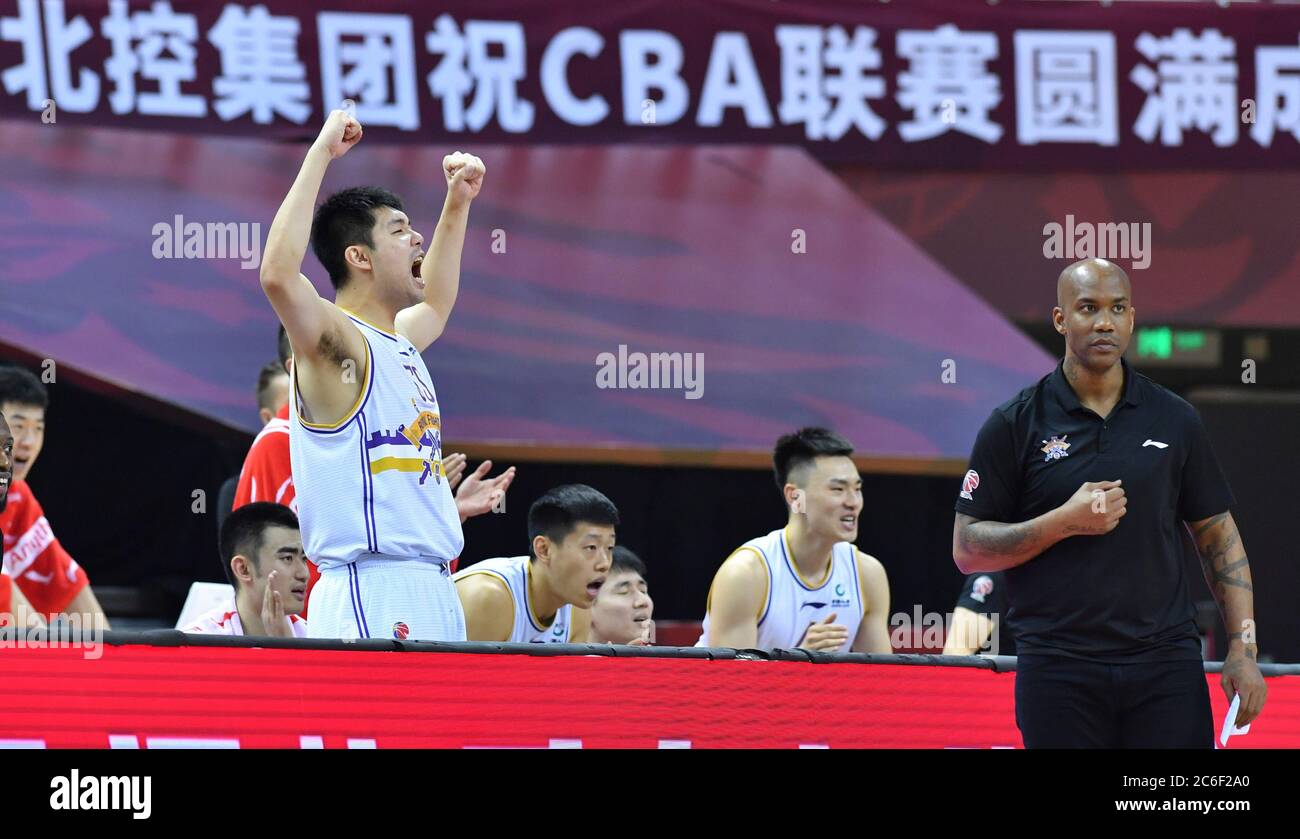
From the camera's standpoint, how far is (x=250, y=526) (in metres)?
5.99

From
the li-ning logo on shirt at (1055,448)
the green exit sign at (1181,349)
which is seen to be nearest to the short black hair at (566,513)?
the li-ning logo on shirt at (1055,448)

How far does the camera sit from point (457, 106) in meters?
9.90

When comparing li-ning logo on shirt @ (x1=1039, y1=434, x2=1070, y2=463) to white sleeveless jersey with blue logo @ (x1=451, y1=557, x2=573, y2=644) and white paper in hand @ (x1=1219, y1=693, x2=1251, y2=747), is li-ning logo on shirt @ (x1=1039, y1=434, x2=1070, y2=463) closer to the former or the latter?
white paper in hand @ (x1=1219, y1=693, x2=1251, y2=747)

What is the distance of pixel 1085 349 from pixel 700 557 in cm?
616

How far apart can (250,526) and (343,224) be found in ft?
4.47

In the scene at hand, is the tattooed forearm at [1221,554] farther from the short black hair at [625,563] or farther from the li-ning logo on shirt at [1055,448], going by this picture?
the short black hair at [625,563]

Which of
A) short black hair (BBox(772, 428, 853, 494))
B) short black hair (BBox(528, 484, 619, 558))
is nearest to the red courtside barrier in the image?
short black hair (BBox(528, 484, 619, 558))

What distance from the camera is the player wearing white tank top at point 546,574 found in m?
6.48

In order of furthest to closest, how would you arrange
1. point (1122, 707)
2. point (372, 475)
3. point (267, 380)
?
point (267, 380), point (372, 475), point (1122, 707)

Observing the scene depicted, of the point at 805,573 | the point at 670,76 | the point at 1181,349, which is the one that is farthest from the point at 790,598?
the point at 1181,349

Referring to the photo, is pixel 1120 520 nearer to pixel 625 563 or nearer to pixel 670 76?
pixel 625 563

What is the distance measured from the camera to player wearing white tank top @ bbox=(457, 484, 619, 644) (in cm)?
648
